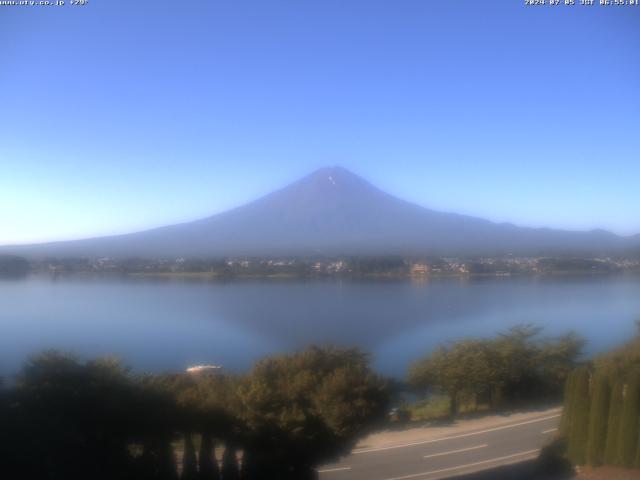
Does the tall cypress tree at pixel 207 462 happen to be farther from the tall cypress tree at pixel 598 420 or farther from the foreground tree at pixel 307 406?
the tall cypress tree at pixel 598 420

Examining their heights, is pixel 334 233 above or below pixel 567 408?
above

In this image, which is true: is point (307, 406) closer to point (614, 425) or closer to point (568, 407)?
point (568, 407)

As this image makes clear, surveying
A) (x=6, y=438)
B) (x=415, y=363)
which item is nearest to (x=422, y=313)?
(x=415, y=363)

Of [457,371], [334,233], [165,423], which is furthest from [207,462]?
[334,233]

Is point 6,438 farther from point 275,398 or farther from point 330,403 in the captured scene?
point 330,403

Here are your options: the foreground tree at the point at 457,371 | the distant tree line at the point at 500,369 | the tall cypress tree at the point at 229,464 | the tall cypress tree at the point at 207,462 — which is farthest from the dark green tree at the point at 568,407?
the tall cypress tree at the point at 207,462

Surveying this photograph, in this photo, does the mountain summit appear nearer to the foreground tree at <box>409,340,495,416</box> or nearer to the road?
the foreground tree at <box>409,340,495,416</box>
